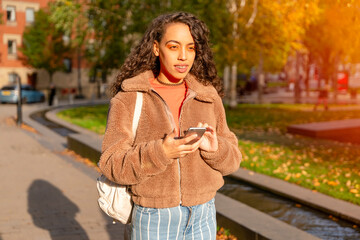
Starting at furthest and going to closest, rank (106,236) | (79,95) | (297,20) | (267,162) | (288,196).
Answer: (79,95), (297,20), (267,162), (288,196), (106,236)

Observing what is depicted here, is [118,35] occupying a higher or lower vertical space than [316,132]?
higher

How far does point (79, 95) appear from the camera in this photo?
43.7 meters

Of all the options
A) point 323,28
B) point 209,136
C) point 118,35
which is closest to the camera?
point 209,136

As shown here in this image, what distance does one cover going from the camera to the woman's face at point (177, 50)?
7.56 ft

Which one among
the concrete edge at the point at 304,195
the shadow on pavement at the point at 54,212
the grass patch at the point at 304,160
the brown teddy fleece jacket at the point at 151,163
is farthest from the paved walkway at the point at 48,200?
the grass patch at the point at 304,160

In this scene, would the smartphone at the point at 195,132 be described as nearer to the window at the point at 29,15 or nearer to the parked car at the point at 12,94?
the parked car at the point at 12,94

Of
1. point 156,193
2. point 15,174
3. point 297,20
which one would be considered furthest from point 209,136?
point 297,20

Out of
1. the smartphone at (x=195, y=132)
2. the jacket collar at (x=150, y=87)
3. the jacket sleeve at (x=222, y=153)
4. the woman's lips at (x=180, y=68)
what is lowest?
the jacket sleeve at (x=222, y=153)

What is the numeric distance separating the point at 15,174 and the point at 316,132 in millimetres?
8202

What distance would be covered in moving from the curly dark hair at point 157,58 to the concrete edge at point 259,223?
1.92 meters

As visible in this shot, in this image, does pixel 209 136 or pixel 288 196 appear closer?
pixel 209 136

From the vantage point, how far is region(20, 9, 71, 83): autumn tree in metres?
41.0

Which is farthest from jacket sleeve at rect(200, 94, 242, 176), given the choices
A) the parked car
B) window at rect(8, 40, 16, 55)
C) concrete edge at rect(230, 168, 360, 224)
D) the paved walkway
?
window at rect(8, 40, 16, 55)

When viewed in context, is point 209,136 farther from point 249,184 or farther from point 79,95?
point 79,95
